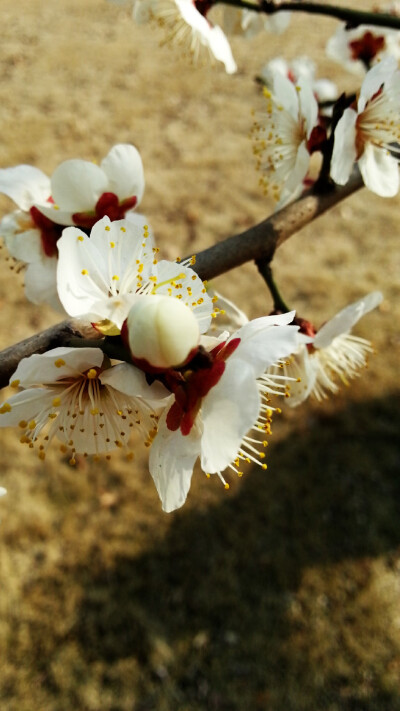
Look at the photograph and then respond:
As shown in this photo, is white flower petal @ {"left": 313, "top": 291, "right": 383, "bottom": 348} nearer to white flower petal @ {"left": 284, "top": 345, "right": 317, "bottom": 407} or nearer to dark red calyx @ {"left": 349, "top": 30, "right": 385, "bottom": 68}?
white flower petal @ {"left": 284, "top": 345, "right": 317, "bottom": 407}

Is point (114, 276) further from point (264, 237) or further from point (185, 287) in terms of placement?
point (264, 237)

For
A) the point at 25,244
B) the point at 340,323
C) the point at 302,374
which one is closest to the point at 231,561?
the point at 302,374

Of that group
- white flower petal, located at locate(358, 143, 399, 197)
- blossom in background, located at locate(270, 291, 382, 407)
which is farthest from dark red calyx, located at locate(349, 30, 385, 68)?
blossom in background, located at locate(270, 291, 382, 407)

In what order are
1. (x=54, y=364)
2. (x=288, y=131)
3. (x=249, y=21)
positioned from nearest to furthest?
(x=54, y=364) < (x=288, y=131) < (x=249, y=21)

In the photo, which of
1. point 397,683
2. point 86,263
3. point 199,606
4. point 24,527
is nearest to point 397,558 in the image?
point 397,683

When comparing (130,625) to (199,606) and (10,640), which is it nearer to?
(199,606)

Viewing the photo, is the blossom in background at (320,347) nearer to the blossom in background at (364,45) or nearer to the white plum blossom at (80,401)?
the white plum blossom at (80,401)
